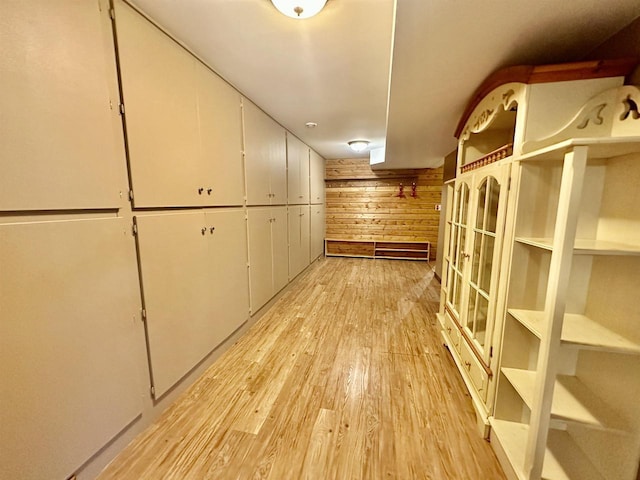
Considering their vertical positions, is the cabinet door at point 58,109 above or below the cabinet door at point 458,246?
above

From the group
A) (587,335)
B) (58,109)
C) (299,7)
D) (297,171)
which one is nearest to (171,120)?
(58,109)

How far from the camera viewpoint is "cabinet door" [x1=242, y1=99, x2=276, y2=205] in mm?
2473

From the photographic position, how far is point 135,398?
1394 millimetres

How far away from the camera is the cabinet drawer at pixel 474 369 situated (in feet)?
4.84

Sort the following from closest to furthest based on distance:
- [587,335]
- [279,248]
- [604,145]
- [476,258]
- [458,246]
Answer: [604,145] < [587,335] < [476,258] < [458,246] < [279,248]

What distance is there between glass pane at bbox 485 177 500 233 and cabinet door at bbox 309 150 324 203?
3.58 meters

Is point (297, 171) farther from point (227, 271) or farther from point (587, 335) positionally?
point (587, 335)

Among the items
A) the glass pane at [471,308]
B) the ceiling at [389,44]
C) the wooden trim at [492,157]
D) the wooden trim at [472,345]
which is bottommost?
the wooden trim at [472,345]

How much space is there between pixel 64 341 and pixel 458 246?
2.52 m

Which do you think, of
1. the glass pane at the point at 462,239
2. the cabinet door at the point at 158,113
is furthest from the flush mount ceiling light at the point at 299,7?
the glass pane at the point at 462,239

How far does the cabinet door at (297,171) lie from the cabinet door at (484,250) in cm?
255

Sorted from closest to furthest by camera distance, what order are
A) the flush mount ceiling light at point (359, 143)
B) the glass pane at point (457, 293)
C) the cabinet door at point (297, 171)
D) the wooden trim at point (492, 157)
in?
1. the wooden trim at point (492, 157)
2. the glass pane at point (457, 293)
3. the cabinet door at point (297, 171)
4. the flush mount ceiling light at point (359, 143)

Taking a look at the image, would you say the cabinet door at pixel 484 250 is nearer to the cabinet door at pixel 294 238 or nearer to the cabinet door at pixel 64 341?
the cabinet door at pixel 64 341

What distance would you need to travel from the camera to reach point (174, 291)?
1.64 m
